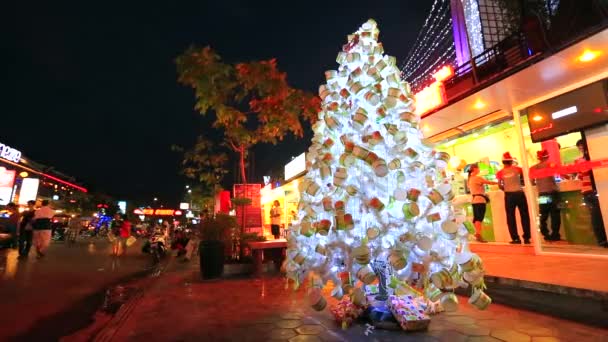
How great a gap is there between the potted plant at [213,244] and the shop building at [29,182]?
74.0 ft

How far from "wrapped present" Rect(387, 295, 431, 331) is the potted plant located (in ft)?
16.5

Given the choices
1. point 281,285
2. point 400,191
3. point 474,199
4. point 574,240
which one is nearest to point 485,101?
point 474,199

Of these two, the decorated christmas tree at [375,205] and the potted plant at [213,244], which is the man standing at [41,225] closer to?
the potted plant at [213,244]

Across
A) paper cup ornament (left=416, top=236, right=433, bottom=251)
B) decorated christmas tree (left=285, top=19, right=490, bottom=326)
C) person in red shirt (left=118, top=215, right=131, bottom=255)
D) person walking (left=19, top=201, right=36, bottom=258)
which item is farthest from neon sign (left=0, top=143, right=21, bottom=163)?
paper cup ornament (left=416, top=236, right=433, bottom=251)

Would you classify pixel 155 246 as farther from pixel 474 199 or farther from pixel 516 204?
pixel 516 204

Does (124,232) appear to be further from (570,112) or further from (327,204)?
(570,112)

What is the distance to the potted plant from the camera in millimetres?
7448

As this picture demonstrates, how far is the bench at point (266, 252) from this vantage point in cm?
756

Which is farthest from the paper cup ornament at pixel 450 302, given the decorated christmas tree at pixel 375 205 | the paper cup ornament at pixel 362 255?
the paper cup ornament at pixel 362 255

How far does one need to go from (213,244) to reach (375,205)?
18.3 ft

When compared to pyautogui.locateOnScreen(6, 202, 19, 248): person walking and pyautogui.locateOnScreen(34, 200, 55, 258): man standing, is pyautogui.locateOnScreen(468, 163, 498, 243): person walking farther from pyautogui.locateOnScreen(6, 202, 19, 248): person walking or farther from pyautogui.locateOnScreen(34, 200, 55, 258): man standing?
pyautogui.locateOnScreen(6, 202, 19, 248): person walking

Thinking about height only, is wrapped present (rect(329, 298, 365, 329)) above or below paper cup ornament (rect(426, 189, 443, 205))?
below

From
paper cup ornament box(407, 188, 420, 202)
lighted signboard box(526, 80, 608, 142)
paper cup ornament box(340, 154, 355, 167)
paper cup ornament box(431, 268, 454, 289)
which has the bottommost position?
paper cup ornament box(431, 268, 454, 289)

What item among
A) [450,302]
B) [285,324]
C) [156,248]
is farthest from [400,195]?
[156,248]
